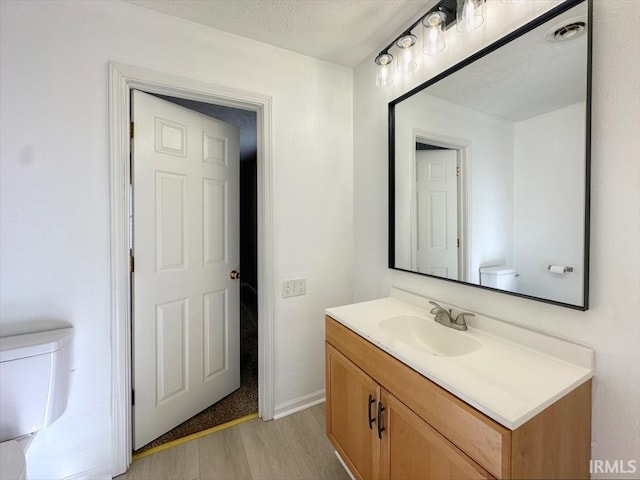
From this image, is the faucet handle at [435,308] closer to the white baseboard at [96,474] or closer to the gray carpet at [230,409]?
the gray carpet at [230,409]

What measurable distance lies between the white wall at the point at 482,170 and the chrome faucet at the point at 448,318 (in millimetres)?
172

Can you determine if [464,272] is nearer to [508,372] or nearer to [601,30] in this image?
[508,372]

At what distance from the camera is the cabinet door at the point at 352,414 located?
111 centimetres

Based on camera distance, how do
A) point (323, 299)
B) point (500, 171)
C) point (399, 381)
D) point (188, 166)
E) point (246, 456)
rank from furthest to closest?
point (323, 299) → point (188, 166) → point (246, 456) → point (500, 171) → point (399, 381)

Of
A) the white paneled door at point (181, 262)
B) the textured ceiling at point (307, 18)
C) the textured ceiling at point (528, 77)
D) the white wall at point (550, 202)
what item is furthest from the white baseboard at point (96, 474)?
the textured ceiling at point (528, 77)

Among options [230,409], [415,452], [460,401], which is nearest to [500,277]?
[460,401]

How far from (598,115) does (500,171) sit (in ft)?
1.05

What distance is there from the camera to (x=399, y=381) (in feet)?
3.18

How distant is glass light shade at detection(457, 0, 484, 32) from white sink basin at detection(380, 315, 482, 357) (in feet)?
4.20

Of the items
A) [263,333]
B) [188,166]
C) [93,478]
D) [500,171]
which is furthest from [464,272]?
[93,478]

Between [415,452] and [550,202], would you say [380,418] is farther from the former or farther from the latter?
[550,202]

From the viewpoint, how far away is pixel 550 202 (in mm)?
978

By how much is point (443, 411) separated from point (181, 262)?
1570 millimetres

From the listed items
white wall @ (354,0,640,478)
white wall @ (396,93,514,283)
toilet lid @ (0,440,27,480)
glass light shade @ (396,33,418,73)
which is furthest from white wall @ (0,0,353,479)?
white wall @ (354,0,640,478)
